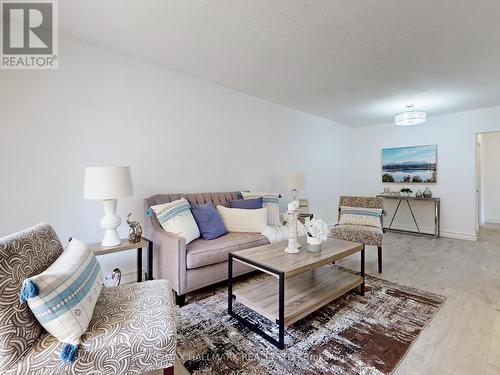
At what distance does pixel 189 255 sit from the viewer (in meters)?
2.13

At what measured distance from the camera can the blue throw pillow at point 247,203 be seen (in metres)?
3.11

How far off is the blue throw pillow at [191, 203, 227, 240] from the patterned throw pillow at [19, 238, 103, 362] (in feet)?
4.84

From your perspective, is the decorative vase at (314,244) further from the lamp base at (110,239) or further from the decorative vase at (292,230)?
the lamp base at (110,239)

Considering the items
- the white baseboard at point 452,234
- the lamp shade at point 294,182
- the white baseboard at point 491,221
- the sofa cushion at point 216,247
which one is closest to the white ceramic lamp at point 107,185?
the sofa cushion at point 216,247

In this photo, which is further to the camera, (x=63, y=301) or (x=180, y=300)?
(x=180, y=300)

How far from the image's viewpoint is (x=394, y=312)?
6.66 feet

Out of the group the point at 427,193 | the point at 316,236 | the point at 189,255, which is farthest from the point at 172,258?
the point at 427,193

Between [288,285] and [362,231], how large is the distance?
147cm

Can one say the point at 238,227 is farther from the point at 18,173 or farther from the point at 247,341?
the point at 18,173

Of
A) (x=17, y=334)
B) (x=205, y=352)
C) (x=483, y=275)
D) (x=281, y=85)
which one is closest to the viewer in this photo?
(x=17, y=334)

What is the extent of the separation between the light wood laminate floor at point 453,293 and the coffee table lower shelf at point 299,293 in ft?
1.90

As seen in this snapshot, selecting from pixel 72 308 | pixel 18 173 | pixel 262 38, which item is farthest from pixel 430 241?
pixel 18 173

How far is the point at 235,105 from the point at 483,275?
3.74 meters

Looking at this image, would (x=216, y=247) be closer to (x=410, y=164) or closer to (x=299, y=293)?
(x=299, y=293)
